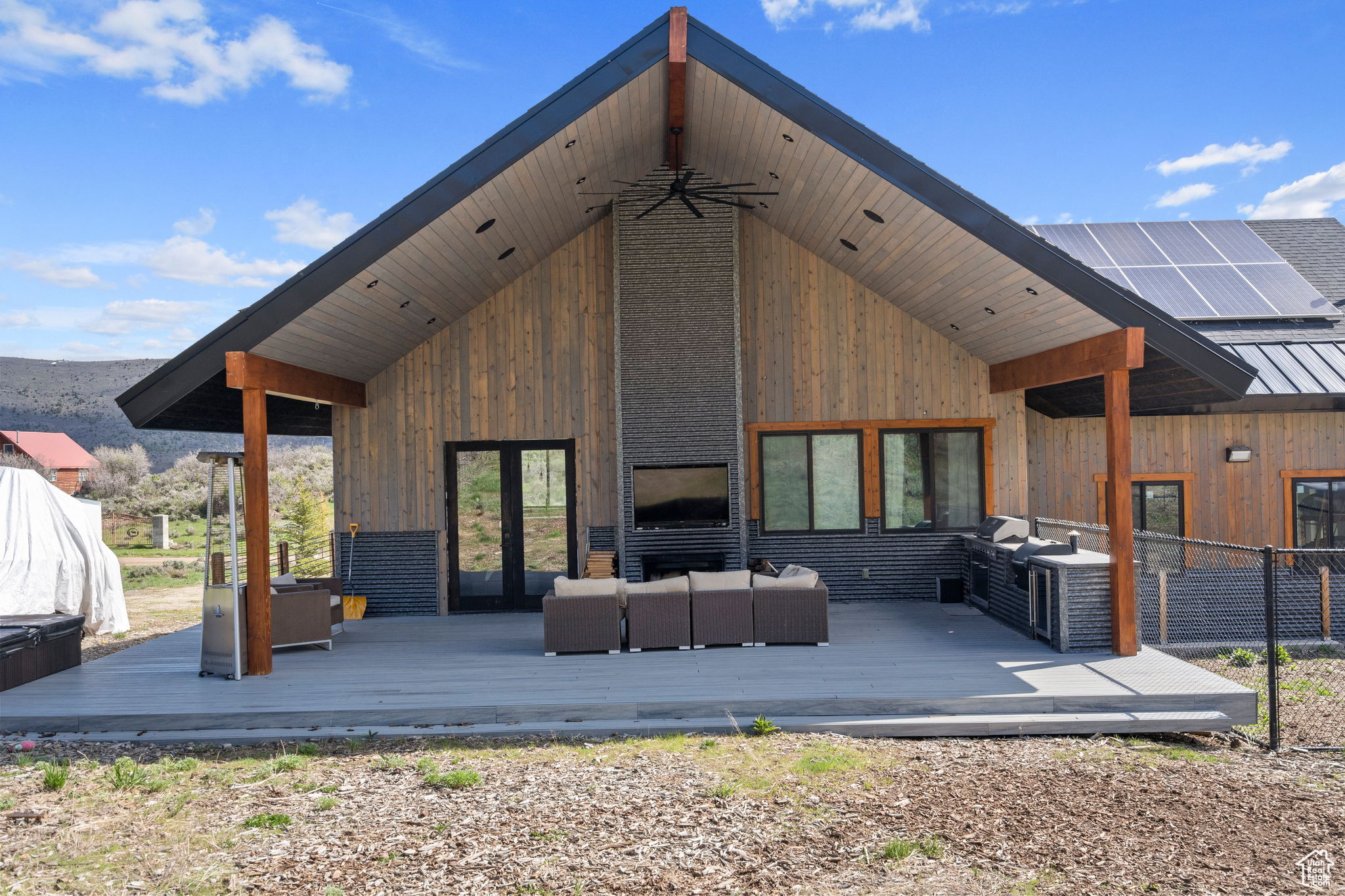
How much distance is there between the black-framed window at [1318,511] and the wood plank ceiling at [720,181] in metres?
4.35

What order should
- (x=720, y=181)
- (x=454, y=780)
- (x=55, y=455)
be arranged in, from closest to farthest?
(x=454, y=780)
(x=720, y=181)
(x=55, y=455)

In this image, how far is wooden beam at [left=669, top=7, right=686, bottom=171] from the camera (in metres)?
6.43

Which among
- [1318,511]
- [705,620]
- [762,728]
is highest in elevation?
[1318,511]

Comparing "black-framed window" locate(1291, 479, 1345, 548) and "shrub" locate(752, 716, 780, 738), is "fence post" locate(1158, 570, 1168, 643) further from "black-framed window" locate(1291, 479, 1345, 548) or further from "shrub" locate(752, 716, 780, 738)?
"shrub" locate(752, 716, 780, 738)

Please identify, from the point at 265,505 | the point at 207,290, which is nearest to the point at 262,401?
the point at 265,505

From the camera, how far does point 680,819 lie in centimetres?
386

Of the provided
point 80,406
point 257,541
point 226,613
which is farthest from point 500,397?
point 80,406

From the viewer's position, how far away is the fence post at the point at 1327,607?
804 centimetres

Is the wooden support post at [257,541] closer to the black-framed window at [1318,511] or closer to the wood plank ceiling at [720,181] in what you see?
the wood plank ceiling at [720,181]

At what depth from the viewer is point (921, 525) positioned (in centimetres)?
980

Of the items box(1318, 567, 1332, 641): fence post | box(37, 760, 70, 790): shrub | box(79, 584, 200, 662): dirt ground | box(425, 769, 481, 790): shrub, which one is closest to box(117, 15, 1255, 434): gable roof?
box(1318, 567, 1332, 641): fence post

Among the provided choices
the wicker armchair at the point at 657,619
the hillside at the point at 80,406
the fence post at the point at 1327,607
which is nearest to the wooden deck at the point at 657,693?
the wicker armchair at the point at 657,619

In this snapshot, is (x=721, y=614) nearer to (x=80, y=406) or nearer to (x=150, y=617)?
(x=150, y=617)

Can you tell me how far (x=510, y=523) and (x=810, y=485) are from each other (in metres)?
3.81
